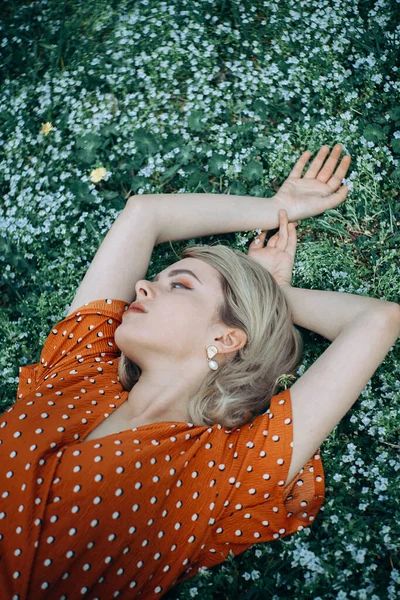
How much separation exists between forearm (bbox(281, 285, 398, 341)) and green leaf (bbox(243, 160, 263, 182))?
111 centimetres

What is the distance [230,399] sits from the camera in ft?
9.71

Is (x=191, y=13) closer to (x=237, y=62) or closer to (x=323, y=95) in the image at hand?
(x=237, y=62)

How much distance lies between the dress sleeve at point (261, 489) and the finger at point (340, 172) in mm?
1704

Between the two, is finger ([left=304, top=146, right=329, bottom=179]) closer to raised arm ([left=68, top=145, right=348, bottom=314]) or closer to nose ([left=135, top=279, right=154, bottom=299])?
raised arm ([left=68, top=145, right=348, bottom=314])

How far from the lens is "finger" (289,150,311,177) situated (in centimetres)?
398

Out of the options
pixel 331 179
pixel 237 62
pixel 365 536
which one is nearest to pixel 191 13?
pixel 237 62

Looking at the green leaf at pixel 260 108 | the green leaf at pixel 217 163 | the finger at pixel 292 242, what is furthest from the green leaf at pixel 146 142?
the finger at pixel 292 242

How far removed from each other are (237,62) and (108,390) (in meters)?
2.84

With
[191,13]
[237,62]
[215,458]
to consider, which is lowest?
[215,458]

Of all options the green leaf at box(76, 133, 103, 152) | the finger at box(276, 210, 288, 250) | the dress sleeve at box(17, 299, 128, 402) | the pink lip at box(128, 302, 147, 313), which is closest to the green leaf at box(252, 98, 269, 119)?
the finger at box(276, 210, 288, 250)

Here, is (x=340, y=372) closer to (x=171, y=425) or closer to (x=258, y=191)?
(x=171, y=425)

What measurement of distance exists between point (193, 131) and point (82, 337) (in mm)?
2000

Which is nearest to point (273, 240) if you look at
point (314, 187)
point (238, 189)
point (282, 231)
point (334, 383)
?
point (282, 231)

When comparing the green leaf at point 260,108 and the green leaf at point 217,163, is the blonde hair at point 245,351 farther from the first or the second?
the green leaf at point 260,108
